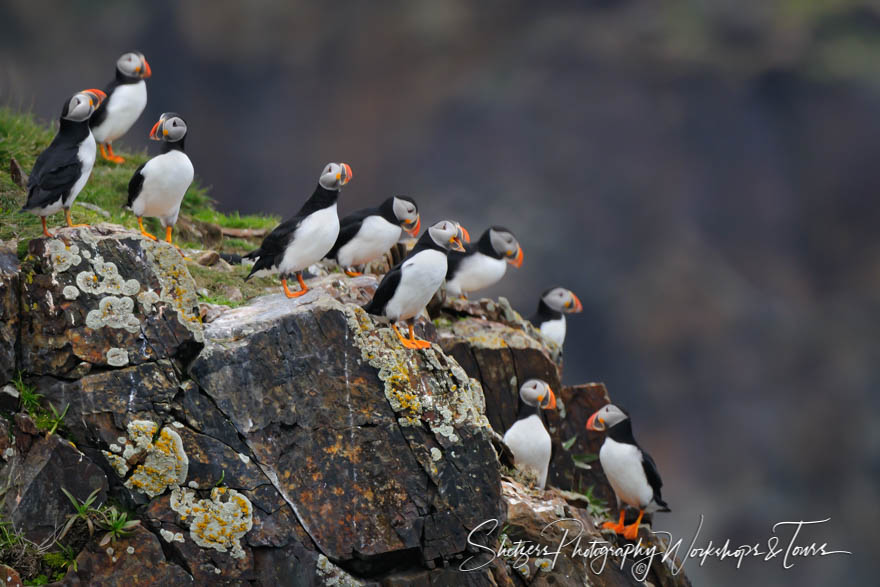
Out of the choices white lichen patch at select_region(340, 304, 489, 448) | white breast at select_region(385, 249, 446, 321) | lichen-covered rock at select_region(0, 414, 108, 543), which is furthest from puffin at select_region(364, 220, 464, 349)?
lichen-covered rock at select_region(0, 414, 108, 543)

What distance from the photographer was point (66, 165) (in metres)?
6.18

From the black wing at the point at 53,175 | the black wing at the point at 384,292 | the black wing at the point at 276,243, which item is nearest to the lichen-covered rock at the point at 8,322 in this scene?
the black wing at the point at 53,175

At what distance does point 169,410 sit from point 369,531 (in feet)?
4.50

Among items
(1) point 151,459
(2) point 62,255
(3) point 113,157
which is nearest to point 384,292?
(1) point 151,459

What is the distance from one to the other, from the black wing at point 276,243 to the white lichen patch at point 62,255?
1.55m

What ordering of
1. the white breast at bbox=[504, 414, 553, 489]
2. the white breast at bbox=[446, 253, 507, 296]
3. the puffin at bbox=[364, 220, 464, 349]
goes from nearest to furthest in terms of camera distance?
→ the puffin at bbox=[364, 220, 464, 349] < the white breast at bbox=[504, 414, 553, 489] < the white breast at bbox=[446, 253, 507, 296]

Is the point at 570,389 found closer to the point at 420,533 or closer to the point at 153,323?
the point at 420,533

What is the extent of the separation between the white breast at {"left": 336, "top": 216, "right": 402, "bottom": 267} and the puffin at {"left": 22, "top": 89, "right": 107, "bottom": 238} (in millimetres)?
2425

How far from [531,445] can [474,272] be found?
249 cm

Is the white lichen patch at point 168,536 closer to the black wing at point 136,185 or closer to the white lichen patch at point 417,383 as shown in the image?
the white lichen patch at point 417,383

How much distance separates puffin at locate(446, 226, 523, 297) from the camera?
32.8 ft

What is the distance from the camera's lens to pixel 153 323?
557cm

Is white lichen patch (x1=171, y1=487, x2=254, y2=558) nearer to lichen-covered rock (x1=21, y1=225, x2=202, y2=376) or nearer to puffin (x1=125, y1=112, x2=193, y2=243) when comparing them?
lichen-covered rock (x1=21, y1=225, x2=202, y2=376)

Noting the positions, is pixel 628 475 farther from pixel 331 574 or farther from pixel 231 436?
pixel 231 436
